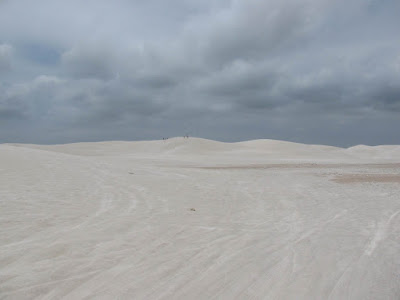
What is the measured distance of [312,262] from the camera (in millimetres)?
4805

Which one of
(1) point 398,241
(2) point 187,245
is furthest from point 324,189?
(2) point 187,245

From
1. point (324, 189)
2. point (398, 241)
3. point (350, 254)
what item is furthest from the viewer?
point (324, 189)

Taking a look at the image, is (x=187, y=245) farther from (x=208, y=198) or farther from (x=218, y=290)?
(x=208, y=198)

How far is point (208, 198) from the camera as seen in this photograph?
34.1ft

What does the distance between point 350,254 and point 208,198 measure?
553 centimetres

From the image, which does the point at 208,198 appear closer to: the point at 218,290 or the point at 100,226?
the point at 100,226

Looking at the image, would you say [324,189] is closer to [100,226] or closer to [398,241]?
[398,241]

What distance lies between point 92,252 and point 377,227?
557cm

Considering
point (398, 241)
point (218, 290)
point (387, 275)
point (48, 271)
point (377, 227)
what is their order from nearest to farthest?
point (218, 290) → point (48, 271) → point (387, 275) → point (398, 241) → point (377, 227)

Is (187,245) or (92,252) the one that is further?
(187,245)

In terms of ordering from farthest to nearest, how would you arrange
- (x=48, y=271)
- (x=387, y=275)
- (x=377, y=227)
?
(x=377, y=227)
(x=387, y=275)
(x=48, y=271)

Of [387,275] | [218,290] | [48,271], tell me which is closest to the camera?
[218,290]

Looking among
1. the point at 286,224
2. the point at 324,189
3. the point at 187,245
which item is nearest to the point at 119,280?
the point at 187,245

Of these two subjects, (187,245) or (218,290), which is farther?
(187,245)
